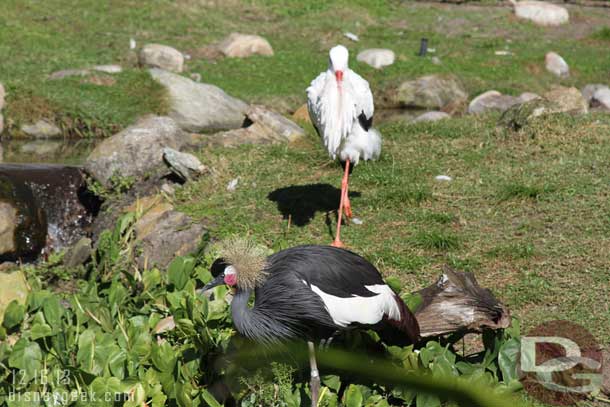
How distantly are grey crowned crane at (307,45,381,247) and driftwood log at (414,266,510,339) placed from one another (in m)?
2.42

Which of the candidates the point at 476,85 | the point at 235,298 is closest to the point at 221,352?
the point at 235,298

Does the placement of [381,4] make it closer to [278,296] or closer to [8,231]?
[8,231]

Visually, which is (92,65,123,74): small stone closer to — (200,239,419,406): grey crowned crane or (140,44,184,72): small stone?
→ (140,44,184,72): small stone

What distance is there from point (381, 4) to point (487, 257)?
23.5 m

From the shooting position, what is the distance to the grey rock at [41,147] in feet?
43.0

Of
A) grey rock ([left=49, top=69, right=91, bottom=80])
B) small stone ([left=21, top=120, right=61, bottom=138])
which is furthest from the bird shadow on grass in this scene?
grey rock ([left=49, top=69, right=91, bottom=80])

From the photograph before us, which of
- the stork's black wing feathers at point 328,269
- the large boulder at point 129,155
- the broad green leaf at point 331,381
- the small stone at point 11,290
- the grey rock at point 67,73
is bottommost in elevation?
the grey rock at point 67,73

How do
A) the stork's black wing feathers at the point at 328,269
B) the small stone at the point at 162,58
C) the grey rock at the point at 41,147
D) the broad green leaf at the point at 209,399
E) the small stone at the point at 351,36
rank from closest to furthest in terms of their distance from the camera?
the stork's black wing feathers at the point at 328,269 < the broad green leaf at the point at 209,399 < the grey rock at the point at 41,147 < the small stone at the point at 162,58 < the small stone at the point at 351,36

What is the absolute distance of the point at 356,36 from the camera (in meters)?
24.1

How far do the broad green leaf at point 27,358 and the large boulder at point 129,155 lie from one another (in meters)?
4.71

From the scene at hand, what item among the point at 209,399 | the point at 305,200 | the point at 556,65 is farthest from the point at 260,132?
the point at 556,65

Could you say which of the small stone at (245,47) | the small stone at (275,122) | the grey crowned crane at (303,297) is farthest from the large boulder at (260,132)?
the small stone at (245,47)

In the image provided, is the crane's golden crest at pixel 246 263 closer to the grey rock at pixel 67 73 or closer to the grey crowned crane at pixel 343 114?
the grey crowned crane at pixel 343 114

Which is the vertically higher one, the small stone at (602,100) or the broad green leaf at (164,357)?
the broad green leaf at (164,357)
